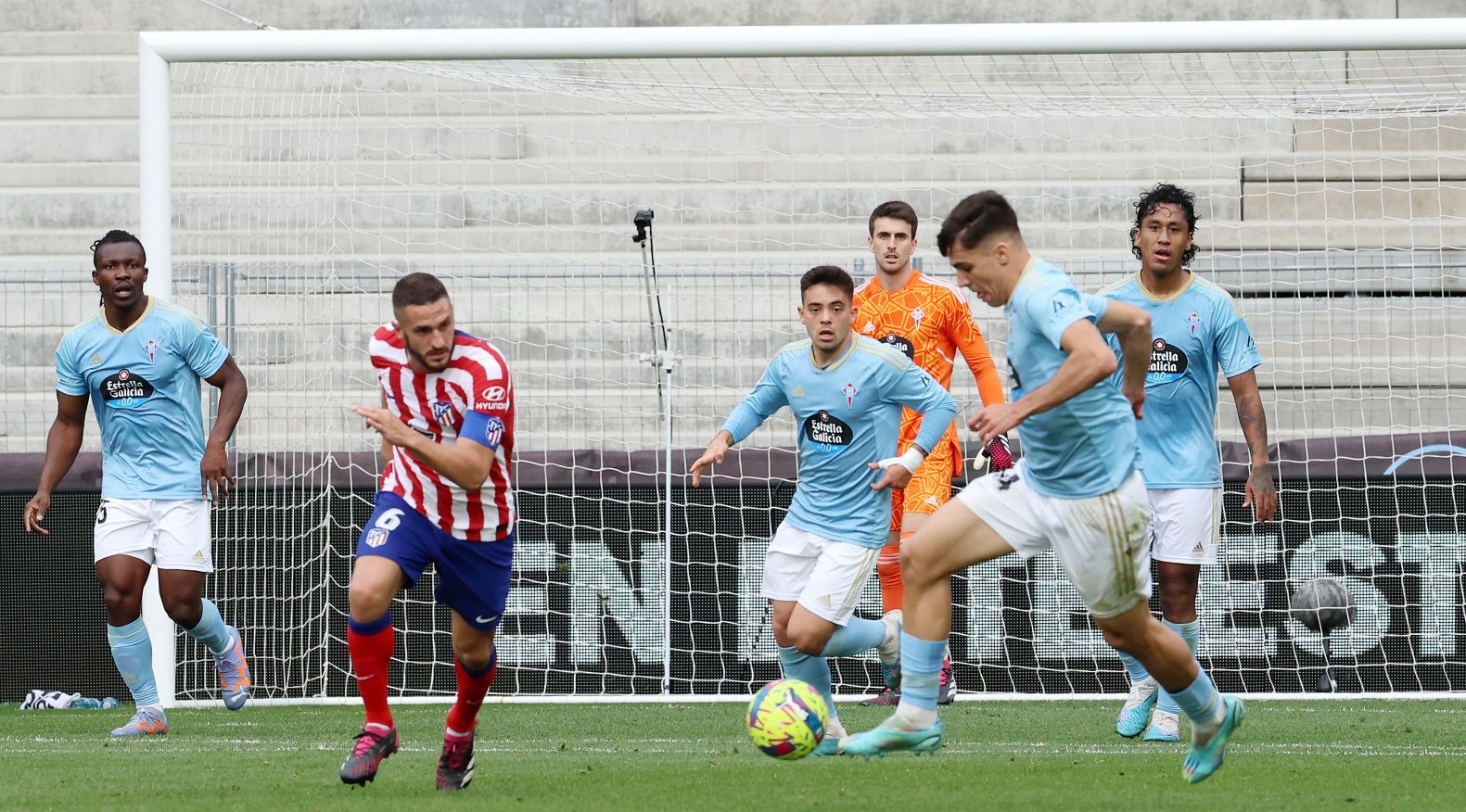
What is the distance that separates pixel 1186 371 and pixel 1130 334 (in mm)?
2048

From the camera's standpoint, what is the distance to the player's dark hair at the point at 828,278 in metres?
6.83

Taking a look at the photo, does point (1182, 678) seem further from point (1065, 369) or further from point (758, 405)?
point (758, 405)

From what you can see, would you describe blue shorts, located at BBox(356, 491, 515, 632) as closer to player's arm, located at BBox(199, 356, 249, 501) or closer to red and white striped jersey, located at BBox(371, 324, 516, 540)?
red and white striped jersey, located at BBox(371, 324, 516, 540)

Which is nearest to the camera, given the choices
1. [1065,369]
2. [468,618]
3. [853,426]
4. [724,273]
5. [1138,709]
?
[1065,369]

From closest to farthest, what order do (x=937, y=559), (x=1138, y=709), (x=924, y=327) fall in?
(x=937, y=559) → (x=1138, y=709) → (x=924, y=327)

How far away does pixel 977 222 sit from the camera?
525cm

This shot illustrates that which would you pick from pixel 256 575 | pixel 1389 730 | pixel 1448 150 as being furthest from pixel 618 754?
pixel 1448 150

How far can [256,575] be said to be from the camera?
10.6 meters

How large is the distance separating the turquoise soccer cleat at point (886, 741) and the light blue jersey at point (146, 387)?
13.7ft

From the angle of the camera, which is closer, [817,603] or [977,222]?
[977,222]

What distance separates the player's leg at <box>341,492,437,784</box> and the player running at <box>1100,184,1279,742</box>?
3086 millimetres

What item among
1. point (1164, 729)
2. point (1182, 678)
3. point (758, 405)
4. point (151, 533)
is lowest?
point (1164, 729)

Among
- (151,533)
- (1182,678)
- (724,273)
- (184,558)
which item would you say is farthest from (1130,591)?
(724,273)

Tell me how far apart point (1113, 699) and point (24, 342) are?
27.7 feet
